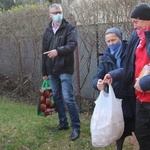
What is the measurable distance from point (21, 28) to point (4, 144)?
163 inches

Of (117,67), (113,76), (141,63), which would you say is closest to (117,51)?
(117,67)

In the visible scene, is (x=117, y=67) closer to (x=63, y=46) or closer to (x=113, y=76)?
(x=113, y=76)

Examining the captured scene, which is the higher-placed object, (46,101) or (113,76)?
(113,76)

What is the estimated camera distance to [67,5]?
725 centimetres

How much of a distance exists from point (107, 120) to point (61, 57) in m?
1.52

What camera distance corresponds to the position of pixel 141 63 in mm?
2967

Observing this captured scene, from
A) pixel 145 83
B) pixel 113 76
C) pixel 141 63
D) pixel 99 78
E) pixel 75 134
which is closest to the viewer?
pixel 145 83

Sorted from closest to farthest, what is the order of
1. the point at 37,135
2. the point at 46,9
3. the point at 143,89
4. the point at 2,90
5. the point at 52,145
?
the point at 143,89
the point at 52,145
the point at 37,135
the point at 46,9
the point at 2,90

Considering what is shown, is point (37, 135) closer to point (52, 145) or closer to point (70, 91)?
point (52, 145)

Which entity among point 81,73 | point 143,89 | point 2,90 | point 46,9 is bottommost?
point 2,90

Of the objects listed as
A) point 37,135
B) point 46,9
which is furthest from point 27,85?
point 37,135

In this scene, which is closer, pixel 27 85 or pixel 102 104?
pixel 102 104

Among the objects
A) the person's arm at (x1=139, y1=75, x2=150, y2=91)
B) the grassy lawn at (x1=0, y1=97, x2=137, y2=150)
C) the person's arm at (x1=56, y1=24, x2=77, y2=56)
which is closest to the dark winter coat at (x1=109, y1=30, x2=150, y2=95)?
the person's arm at (x1=139, y1=75, x2=150, y2=91)

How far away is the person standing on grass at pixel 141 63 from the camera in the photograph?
114 inches
